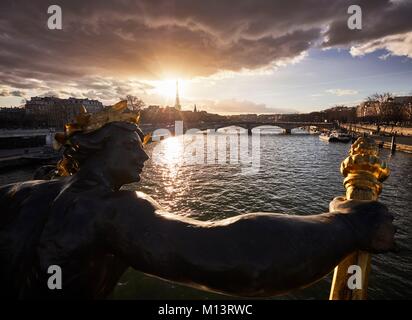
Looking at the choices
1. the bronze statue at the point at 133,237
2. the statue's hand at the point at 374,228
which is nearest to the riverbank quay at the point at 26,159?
the bronze statue at the point at 133,237

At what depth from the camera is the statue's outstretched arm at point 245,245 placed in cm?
91

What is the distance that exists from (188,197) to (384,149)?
39784 mm

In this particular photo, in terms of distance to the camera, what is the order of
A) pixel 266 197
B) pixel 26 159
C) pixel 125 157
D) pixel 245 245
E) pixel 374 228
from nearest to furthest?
1. pixel 245 245
2. pixel 374 228
3. pixel 125 157
4. pixel 266 197
5. pixel 26 159

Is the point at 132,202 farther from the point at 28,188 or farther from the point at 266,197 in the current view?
the point at 266,197

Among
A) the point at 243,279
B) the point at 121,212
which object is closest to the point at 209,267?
the point at 243,279

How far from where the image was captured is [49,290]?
3.70ft

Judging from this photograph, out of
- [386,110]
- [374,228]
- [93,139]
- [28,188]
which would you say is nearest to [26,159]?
[28,188]

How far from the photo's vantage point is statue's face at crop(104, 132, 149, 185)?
1.35 m

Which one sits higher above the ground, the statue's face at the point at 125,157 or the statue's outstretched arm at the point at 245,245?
the statue's face at the point at 125,157

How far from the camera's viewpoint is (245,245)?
92 centimetres

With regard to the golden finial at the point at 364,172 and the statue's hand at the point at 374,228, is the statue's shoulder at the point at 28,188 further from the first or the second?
the golden finial at the point at 364,172

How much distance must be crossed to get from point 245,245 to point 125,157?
0.74 metres
